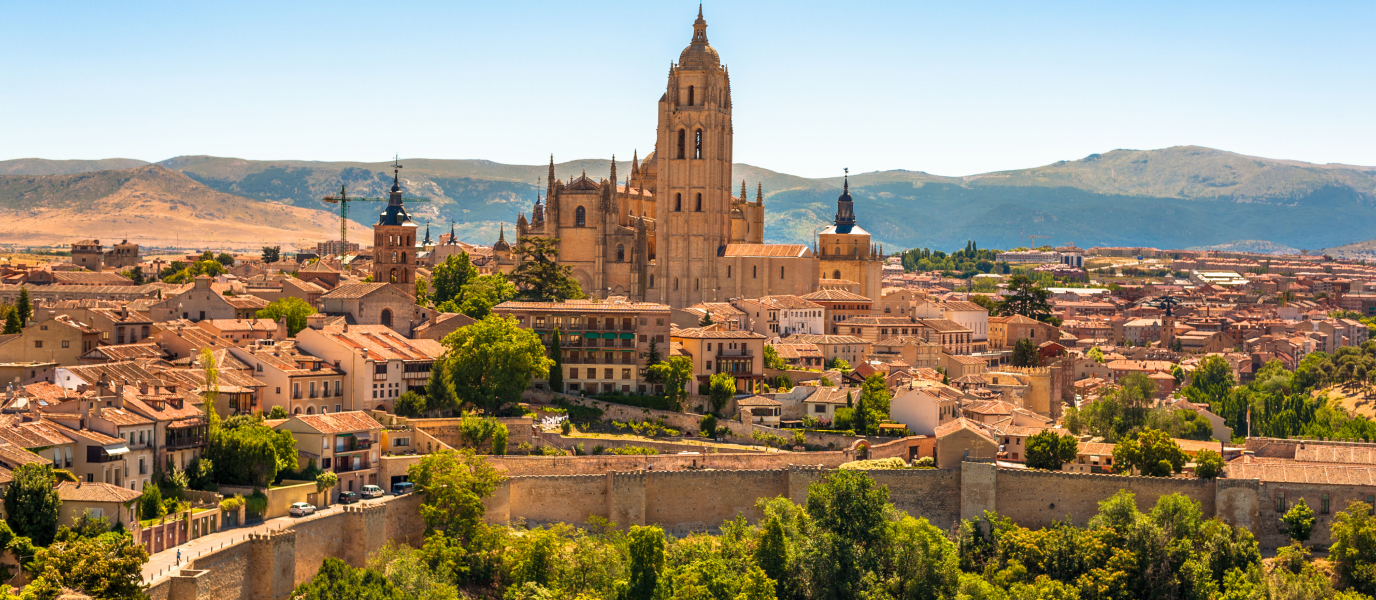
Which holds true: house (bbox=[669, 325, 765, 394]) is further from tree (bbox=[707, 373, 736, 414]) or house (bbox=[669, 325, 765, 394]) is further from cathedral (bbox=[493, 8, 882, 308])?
cathedral (bbox=[493, 8, 882, 308])

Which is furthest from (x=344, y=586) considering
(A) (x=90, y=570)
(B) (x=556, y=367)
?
(B) (x=556, y=367)

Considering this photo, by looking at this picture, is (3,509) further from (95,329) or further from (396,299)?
(396,299)

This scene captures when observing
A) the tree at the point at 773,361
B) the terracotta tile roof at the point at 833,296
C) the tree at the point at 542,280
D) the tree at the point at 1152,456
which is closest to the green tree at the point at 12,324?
the tree at the point at 542,280

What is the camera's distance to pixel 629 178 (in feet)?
351

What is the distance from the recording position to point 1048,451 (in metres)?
59.5

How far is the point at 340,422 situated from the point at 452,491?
15.6ft

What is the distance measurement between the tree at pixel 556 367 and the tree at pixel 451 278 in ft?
54.9

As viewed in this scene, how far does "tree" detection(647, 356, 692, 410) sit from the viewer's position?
2559 inches

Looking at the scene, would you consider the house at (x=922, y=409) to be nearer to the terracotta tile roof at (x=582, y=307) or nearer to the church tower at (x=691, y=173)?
the terracotta tile roof at (x=582, y=307)

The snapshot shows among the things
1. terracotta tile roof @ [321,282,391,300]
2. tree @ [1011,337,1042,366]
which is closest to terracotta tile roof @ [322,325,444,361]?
terracotta tile roof @ [321,282,391,300]

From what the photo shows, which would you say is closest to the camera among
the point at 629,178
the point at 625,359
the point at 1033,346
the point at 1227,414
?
the point at 625,359

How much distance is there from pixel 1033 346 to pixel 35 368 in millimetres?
57288

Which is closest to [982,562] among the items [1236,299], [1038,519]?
[1038,519]

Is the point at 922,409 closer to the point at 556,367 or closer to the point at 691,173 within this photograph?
the point at 556,367
